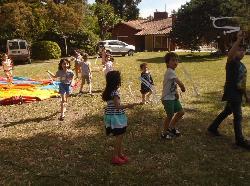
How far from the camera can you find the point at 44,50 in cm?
4131

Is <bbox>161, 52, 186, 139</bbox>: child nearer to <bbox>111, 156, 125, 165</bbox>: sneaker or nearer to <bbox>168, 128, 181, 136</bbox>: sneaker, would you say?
<bbox>168, 128, 181, 136</bbox>: sneaker

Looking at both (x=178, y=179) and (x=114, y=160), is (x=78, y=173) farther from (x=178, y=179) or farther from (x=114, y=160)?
(x=178, y=179)

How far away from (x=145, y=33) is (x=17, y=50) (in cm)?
2882

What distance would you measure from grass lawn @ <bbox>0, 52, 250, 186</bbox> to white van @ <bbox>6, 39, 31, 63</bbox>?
2456cm

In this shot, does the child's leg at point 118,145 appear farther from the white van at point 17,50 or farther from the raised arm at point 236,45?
the white van at point 17,50

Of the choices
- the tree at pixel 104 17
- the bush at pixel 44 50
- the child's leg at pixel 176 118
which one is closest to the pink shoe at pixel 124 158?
the child's leg at pixel 176 118

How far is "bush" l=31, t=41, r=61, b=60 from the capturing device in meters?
41.3

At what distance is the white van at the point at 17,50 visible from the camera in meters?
36.2

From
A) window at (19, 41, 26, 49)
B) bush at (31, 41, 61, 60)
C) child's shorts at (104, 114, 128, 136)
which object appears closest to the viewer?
child's shorts at (104, 114, 128, 136)

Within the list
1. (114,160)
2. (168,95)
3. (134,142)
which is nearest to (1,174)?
(114,160)

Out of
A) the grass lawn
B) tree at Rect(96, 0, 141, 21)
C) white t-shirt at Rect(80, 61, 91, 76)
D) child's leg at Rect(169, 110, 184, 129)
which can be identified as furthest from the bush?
tree at Rect(96, 0, 141, 21)

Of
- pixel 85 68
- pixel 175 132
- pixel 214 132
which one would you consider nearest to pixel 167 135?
pixel 175 132

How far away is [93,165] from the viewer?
754cm

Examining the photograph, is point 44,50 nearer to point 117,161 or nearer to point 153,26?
point 153,26
